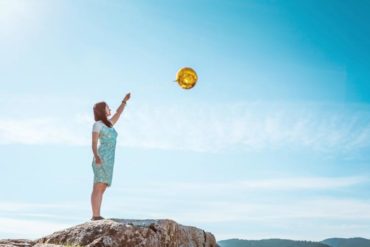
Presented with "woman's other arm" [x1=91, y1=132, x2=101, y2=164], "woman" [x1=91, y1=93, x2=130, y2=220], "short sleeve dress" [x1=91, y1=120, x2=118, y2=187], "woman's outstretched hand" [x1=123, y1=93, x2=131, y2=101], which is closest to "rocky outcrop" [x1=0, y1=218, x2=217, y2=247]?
"woman" [x1=91, y1=93, x2=130, y2=220]

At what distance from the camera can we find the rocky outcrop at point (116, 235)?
28.3 feet

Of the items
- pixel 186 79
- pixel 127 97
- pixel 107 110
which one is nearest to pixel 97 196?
pixel 107 110

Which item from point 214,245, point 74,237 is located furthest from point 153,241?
point 214,245

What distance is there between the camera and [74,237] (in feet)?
28.9

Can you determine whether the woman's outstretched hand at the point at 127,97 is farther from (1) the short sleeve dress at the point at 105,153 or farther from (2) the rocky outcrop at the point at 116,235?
(2) the rocky outcrop at the point at 116,235

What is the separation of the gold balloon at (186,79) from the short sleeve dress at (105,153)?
2.07 meters

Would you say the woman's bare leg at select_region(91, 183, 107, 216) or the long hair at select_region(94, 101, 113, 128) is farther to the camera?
the long hair at select_region(94, 101, 113, 128)

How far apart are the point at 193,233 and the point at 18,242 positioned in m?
3.91

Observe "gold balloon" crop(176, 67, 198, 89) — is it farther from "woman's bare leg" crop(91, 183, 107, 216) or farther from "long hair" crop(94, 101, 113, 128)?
"woman's bare leg" crop(91, 183, 107, 216)

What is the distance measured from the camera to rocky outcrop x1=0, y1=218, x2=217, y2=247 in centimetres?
862

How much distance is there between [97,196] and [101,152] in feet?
3.36

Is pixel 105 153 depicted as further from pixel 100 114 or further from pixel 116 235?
pixel 116 235

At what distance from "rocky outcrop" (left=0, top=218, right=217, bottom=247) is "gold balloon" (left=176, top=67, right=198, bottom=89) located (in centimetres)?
362

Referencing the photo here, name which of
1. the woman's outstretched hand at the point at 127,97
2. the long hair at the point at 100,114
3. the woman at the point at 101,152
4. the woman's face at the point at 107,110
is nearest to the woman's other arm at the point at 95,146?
the woman at the point at 101,152
